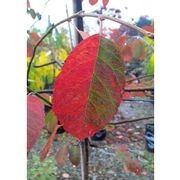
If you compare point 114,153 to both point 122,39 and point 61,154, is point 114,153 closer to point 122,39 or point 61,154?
point 61,154

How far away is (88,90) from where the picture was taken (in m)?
0.27

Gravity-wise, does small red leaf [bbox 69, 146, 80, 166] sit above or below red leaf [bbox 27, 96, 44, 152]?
below

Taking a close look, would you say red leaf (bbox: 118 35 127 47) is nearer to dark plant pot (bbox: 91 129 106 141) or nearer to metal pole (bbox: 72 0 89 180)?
metal pole (bbox: 72 0 89 180)

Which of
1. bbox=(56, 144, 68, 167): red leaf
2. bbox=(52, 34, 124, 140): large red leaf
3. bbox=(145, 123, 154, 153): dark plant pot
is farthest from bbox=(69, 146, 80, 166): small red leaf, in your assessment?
bbox=(52, 34, 124, 140): large red leaf

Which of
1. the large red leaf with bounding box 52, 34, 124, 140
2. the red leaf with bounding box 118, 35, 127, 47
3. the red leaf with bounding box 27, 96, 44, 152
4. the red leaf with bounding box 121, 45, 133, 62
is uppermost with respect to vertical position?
the red leaf with bounding box 118, 35, 127, 47

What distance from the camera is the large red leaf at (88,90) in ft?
0.87

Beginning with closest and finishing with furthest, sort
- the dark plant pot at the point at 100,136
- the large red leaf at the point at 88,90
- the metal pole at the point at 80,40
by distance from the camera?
the large red leaf at the point at 88,90, the metal pole at the point at 80,40, the dark plant pot at the point at 100,136

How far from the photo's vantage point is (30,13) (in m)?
0.50

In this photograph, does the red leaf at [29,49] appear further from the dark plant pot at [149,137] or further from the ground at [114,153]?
the dark plant pot at [149,137]

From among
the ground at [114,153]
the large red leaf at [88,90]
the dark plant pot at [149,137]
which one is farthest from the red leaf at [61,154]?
the large red leaf at [88,90]

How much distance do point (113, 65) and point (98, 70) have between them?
1 centimetres

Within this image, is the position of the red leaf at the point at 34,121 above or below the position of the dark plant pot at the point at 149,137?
above

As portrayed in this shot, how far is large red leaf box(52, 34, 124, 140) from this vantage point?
0.87 feet
